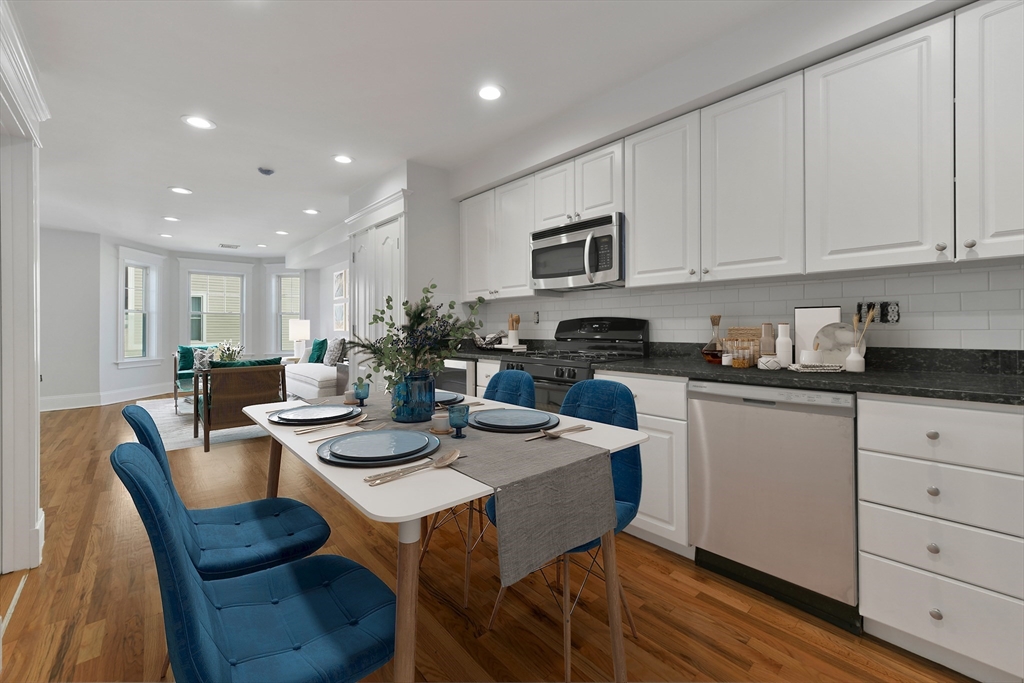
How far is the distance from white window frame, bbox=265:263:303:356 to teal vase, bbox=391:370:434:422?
26.9 feet

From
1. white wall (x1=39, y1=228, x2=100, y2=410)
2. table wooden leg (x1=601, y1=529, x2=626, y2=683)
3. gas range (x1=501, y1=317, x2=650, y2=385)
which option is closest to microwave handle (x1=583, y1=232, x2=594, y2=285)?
gas range (x1=501, y1=317, x2=650, y2=385)

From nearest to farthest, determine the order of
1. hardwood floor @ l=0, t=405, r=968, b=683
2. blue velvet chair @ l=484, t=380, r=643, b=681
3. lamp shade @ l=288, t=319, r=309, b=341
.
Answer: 1. hardwood floor @ l=0, t=405, r=968, b=683
2. blue velvet chair @ l=484, t=380, r=643, b=681
3. lamp shade @ l=288, t=319, r=309, b=341

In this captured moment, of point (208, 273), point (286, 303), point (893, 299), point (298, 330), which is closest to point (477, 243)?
point (893, 299)

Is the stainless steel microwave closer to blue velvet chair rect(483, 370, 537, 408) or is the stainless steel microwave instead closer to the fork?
blue velvet chair rect(483, 370, 537, 408)

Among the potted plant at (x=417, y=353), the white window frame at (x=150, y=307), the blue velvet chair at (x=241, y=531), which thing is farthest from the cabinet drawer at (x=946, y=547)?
the white window frame at (x=150, y=307)

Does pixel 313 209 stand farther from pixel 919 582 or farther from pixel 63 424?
pixel 919 582

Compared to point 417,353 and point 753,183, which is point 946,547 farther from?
point 417,353

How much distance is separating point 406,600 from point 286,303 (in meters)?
9.32

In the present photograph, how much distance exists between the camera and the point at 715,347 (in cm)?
262

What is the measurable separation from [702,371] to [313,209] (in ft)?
16.5

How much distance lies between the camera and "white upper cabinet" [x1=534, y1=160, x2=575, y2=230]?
3.22 metres

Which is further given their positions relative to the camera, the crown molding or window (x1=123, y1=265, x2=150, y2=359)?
window (x1=123, y1=265, x2=150, y2=359)

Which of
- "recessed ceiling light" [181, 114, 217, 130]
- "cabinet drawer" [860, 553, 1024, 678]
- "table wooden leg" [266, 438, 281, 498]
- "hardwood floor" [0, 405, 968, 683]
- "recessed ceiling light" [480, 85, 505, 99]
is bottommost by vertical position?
"hardwood floor" [0, 405, 968, 683]

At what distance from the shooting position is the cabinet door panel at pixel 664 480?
7.45 ft
